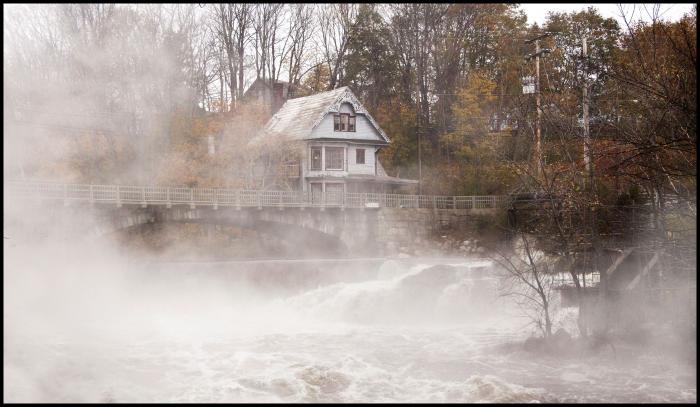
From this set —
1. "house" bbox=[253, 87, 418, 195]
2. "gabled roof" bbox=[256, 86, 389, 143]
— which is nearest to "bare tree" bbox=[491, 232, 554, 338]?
"house" bbox=[253, 87, 418, 195]

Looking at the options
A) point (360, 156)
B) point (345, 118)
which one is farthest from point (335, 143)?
point (360, 156)

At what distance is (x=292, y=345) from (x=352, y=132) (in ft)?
64.5

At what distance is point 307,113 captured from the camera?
1272 inches

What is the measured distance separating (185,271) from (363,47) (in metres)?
21.5

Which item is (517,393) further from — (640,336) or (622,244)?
(622,244)

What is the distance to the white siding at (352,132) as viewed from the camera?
31.7 metres

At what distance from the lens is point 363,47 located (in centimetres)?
3816

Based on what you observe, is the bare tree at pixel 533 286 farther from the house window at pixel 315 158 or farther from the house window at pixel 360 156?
the house window at pixel 360 156

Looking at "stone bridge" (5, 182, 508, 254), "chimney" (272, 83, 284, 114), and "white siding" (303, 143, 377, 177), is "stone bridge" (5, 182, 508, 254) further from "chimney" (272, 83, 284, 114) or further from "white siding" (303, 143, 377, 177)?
"chimney" (272, 83, 284, 114)

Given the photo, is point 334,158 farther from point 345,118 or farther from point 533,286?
point 533,286

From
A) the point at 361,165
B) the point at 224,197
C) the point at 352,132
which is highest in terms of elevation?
the point at 352,132

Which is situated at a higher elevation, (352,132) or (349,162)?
(352,132)

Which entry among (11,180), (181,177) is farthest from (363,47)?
(11,180)

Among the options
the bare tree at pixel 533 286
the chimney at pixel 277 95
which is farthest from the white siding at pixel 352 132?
the bare tree at pixel 533 286
